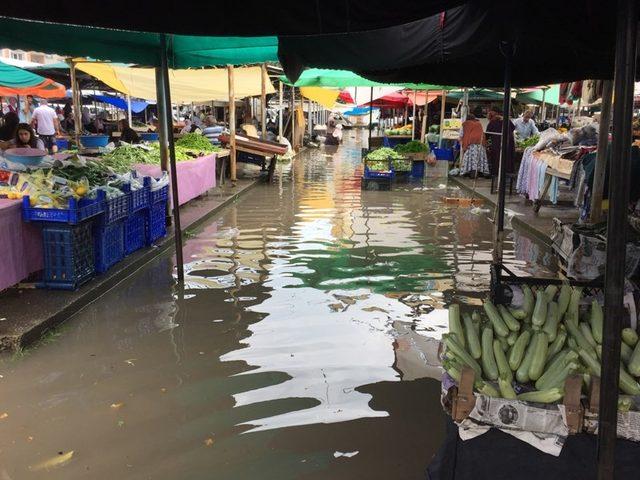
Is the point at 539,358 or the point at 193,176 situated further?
the point at 193,176

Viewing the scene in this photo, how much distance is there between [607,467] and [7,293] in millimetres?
5927

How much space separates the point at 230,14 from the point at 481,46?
180 centimetres

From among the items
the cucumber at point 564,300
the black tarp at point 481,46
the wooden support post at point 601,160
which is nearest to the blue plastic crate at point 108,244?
the black tarp at point 481,46

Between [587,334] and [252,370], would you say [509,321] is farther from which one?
[252,370]

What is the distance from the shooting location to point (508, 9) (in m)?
3.61

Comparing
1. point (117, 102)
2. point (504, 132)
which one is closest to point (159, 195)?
point (504, 132)

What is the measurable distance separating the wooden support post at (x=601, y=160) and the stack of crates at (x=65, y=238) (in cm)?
644

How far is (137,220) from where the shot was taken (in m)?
8.35

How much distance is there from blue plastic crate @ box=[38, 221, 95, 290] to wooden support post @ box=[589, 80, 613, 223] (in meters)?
6.59

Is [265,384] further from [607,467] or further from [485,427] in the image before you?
[607,467]

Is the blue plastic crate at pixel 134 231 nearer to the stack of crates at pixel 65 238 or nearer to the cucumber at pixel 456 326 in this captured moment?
the stack of crates at pixel 65 238

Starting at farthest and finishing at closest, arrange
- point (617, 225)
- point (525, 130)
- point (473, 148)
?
point (473, 148), point (525, 130), point (617, 225)

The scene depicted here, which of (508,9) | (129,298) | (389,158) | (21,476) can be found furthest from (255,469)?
(389,158)

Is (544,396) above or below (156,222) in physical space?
above
